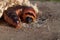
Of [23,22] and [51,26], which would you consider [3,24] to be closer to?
[23,22]

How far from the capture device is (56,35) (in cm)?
320

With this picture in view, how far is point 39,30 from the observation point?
340 centimetres

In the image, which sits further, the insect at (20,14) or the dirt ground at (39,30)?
the insect at (20,14)

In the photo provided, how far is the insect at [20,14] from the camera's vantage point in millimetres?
3555

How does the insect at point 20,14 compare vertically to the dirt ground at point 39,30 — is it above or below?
above

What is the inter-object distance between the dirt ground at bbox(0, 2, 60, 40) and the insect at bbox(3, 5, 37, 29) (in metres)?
0.08

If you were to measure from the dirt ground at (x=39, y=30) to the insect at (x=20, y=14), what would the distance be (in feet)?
0.26

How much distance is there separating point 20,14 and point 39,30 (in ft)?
1.46

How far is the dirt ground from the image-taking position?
3168 mm

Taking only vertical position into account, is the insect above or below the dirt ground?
above

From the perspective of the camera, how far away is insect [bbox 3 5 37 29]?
355 centimetres

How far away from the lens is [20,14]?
3.71 metres

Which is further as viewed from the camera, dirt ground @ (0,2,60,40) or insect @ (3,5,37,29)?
insect @ (3,5,37,29)

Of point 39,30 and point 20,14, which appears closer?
point 39,30
